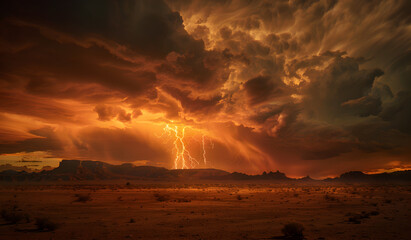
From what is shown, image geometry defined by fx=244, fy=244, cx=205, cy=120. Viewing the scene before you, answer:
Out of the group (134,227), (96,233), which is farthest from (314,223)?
(96,233)

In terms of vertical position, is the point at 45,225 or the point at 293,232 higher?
the point at 293,232

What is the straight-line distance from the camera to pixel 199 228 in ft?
54.6

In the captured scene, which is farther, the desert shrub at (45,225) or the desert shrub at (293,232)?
the desert shrub at (45,225)

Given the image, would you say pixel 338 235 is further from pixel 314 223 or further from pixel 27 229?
pixel 27 229

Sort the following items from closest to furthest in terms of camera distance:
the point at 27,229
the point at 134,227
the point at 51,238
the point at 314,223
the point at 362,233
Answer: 1. the point at 51,238
2. the point at 362,233
3. the point at 27,229
4. the point at 134,227
5. the point at 314,223

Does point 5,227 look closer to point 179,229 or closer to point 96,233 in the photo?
point 96,233

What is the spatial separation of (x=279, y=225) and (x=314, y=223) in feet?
9.93

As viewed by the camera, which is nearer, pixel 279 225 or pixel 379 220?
pixel 279 225

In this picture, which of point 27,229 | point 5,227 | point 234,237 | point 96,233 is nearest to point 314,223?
point 234,237

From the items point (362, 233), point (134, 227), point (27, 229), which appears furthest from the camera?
point (134, 227)

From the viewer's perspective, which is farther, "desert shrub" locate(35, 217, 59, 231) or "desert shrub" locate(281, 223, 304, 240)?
"desert shrub" locate(35, 217, 59, 231)

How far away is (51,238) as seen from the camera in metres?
13.6

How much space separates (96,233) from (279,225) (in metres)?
12.3

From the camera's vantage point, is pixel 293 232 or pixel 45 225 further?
pixel 45 225
